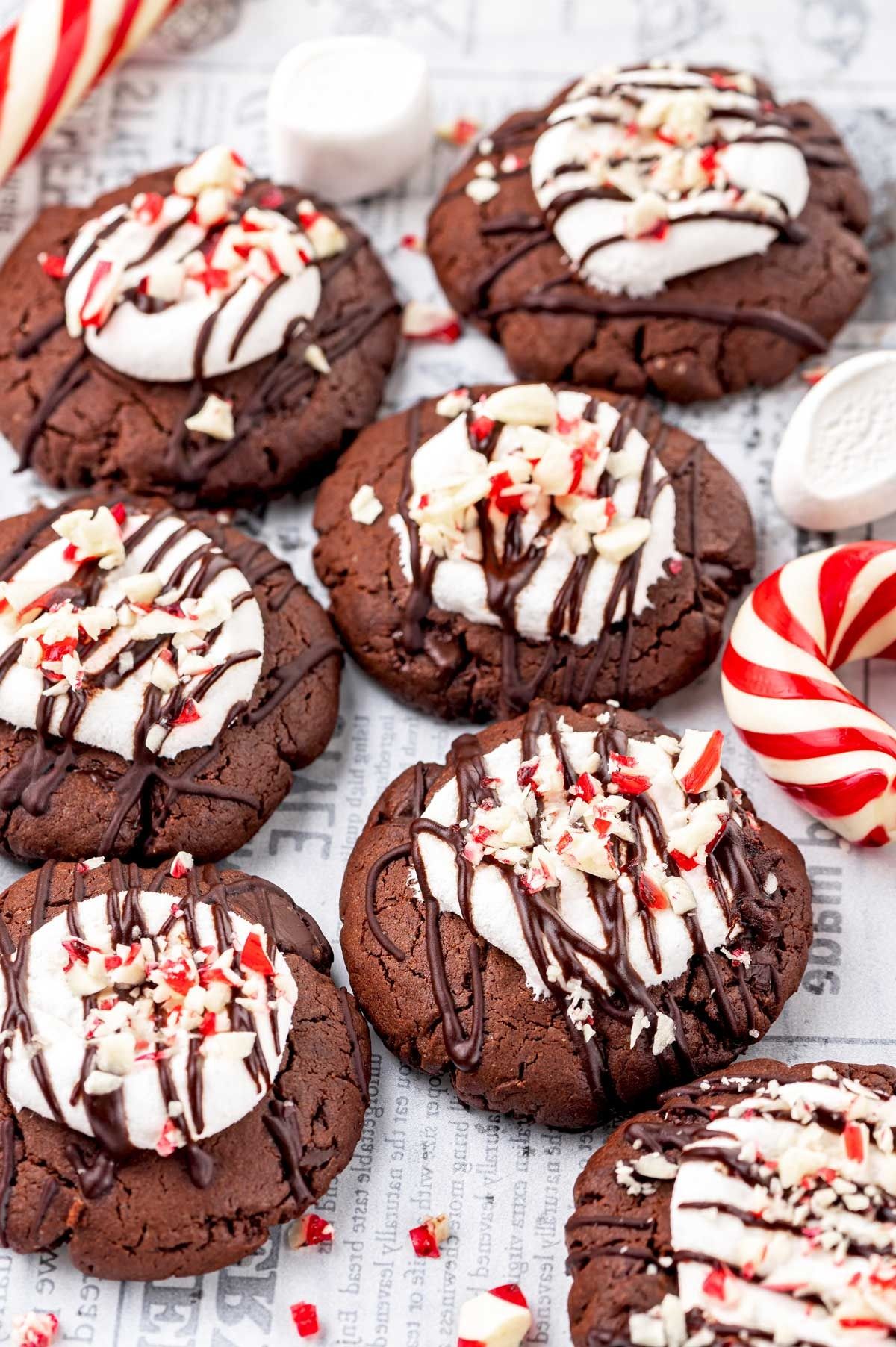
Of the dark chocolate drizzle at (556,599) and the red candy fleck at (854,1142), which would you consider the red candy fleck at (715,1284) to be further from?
the dark chocolate drizzle at (556,599)

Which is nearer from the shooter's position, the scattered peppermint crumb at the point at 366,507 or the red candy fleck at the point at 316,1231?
the red candy fleck at the point at 316,1231

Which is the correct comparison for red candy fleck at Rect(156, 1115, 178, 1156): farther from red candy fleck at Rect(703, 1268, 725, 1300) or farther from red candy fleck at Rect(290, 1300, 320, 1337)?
red candy fleck at Rect(703, 1268, 725, 1300)

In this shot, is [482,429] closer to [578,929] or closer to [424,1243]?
[578,929]

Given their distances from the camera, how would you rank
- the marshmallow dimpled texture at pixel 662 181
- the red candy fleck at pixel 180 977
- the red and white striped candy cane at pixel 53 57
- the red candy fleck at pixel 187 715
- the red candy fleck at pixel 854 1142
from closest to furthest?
the red candy fleck at pixel 854 1142
the red candy fleck at pixel 180 977
the red candy fleck at pixel 187 715
the marshmallow dimpled texture at pixel 662 181
the red and white striped candy cane at pixel 53 57

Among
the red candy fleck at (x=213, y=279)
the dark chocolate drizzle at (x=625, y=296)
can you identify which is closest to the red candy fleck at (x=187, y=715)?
the red candy fleck at (x=213, y=279)

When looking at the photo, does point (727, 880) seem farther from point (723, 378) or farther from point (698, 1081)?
point (723, 378)

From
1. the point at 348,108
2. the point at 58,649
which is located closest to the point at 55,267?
the point at 348,108

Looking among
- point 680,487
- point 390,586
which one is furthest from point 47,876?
point 680,487

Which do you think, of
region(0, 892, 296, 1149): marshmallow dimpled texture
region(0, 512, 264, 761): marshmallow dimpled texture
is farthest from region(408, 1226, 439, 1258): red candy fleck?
region(0, 512, 264, 761): marshmallow dimpled texture
